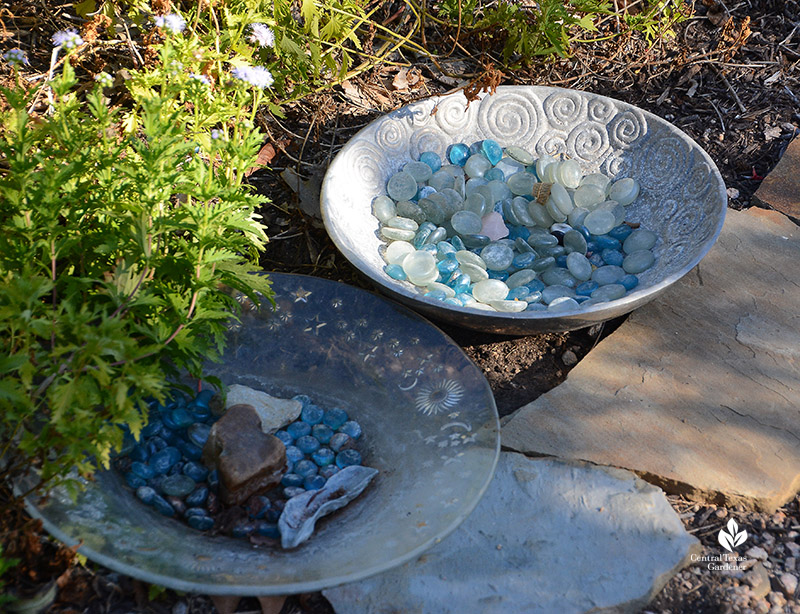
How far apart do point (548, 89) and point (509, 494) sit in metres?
1.54

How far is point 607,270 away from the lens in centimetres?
223

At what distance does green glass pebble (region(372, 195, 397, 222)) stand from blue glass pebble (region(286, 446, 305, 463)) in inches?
35.3

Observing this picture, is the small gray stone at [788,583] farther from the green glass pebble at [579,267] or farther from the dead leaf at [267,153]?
the dead leaf at [267,153]

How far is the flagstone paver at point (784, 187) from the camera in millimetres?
2758

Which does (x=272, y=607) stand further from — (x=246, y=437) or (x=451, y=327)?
(x=451, y=327)

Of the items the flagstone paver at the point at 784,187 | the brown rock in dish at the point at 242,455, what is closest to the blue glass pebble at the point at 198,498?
the brown rock in dish at the point at 242,455

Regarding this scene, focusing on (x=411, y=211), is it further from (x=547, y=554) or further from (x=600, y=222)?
(x=547, y=554)

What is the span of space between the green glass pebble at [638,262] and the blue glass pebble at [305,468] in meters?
1.20

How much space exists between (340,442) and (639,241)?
122 cm

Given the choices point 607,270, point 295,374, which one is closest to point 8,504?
point 295,374

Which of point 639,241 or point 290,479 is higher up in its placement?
point 639,241

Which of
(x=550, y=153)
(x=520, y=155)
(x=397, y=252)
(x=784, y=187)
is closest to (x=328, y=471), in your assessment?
(x=397, y=252)

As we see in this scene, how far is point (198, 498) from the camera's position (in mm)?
1602

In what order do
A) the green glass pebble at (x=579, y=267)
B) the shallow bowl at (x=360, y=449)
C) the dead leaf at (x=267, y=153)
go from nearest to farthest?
1. the shallow bowl at (x=360, y=449)
2. the green glass pebble at (x=579, y=267)
3. the dead leaf at (x=267, y=153)
